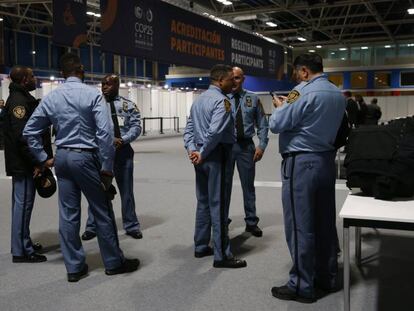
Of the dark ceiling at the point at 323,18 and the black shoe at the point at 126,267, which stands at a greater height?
the dark ceiling at the point at 323,18

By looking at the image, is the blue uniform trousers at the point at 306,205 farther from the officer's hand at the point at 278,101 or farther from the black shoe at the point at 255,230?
the black shoe at the point at 255,230

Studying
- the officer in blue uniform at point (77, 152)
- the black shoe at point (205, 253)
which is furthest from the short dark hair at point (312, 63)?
the black shoe at point (205, 253)

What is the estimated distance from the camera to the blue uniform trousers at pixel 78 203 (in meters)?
3.38

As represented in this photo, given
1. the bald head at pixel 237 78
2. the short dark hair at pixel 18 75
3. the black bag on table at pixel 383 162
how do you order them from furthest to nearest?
the bald head at pixel 237 78
the short dark hair at pixel 18 75
the black bag on table at pixel 383 162

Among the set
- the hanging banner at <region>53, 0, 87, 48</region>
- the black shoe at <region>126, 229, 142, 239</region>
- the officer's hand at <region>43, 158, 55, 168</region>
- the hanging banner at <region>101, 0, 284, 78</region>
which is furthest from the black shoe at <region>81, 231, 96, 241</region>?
the hanging banner at <region>101, 0, 284, 78</region>

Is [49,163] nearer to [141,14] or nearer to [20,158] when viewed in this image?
[20,158]

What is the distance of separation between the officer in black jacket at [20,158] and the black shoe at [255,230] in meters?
1.94

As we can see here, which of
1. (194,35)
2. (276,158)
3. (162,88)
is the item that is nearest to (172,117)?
(162,88)

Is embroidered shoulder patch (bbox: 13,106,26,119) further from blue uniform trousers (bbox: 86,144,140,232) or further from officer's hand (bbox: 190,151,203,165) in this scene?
officer's hand (bbox: 190,151,203,165)

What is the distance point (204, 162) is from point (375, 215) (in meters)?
1.59

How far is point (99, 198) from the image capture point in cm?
347

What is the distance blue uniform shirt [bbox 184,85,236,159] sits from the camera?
362 centimetres

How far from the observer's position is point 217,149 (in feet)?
12.2

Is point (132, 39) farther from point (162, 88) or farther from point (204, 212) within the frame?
point (162, 88)
